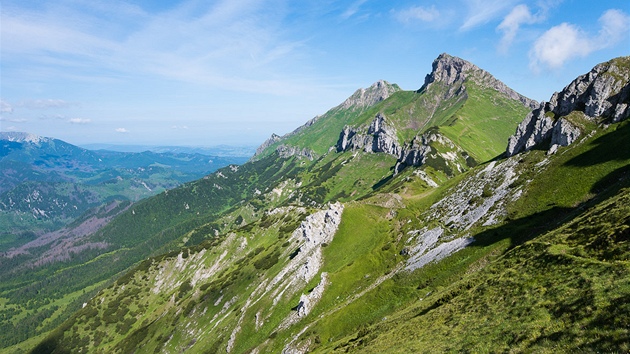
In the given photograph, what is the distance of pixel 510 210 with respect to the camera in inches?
3152

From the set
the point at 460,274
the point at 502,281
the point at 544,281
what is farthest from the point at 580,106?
the point at 544,281

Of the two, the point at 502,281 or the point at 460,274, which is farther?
the point at 460,274

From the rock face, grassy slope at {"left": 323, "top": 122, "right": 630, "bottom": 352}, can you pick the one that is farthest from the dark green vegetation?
the rock face

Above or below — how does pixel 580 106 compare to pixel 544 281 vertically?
above

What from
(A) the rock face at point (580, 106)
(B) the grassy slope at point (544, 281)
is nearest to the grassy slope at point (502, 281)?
(B) the grassy slope at point (544, 281)

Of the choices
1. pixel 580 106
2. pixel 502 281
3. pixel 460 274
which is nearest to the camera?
pixel 502 281

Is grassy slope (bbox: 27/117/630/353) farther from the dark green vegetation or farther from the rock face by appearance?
the rock face

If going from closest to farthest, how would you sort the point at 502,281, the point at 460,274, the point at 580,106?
the point at 502,281
the point at 460,274
the point at 580,106

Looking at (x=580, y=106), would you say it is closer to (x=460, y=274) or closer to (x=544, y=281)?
(x=460, y=274)

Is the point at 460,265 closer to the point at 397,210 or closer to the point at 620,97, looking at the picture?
A: the point at 397,210

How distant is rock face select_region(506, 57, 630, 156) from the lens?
10194cm

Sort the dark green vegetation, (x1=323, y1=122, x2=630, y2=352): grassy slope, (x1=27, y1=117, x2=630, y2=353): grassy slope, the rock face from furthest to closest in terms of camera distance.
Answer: the rock face < the dark green vegetation < (x1=27, y1=117, x2=630, y2=353): grassy slope < (x1=323, y1=122, x2=630, y2=352): grassy slope

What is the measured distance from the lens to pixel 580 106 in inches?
4670

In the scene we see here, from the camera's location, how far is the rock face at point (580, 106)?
102 m
